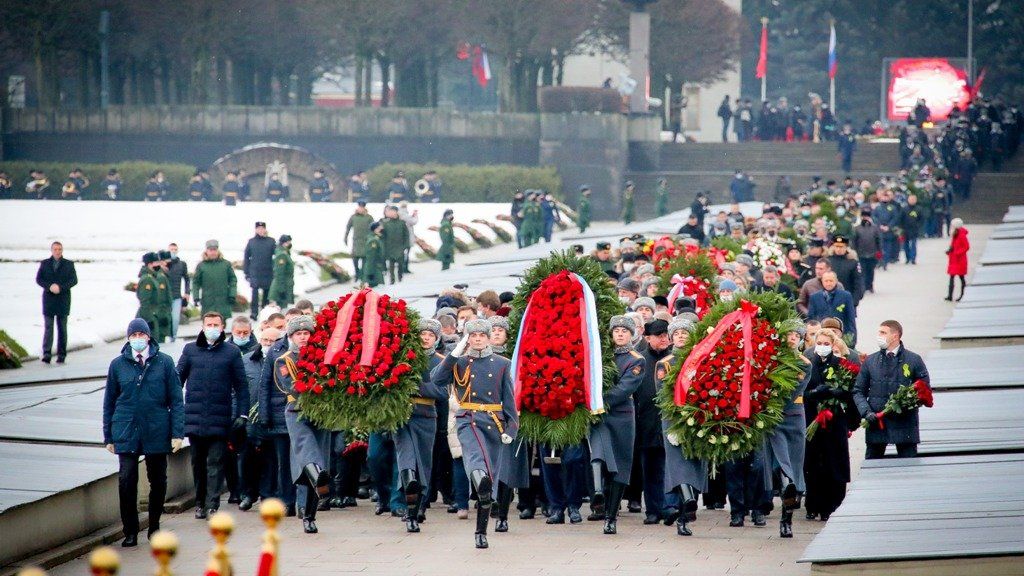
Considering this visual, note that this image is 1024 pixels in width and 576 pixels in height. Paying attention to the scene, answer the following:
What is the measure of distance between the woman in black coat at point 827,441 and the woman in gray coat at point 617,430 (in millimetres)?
1253

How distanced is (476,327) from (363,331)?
83 cm

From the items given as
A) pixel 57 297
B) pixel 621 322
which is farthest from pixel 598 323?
pixel 57 297

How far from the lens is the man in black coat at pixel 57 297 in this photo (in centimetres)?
2197

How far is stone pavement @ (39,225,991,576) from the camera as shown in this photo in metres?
10.6

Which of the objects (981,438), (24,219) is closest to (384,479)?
(981,438)

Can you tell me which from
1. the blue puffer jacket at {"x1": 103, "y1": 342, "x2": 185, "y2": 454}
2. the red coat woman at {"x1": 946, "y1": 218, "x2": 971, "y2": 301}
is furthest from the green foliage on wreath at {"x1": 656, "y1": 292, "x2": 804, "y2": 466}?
the red coat woman at {"x1": 946, "y1": 218, "x2": 971, "y2": 301}

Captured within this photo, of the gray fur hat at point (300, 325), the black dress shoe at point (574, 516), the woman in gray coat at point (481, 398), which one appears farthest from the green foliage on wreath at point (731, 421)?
the gray fur hat at point (300, 325)

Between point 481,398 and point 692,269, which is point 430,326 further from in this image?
point 692,269

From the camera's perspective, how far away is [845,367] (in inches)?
489

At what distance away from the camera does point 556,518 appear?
488 inches

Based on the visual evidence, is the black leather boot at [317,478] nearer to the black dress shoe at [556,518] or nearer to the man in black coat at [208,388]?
the man in black coat at [208,388]

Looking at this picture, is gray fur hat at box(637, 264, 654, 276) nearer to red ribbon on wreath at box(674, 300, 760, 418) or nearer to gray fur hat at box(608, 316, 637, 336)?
gray fur hat at box(608, 316, 637, 336)

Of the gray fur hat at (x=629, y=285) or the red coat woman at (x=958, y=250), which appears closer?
the gray fur hat at (x=629, y=285)

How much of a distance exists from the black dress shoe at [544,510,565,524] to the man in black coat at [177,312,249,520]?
7.51 feet
